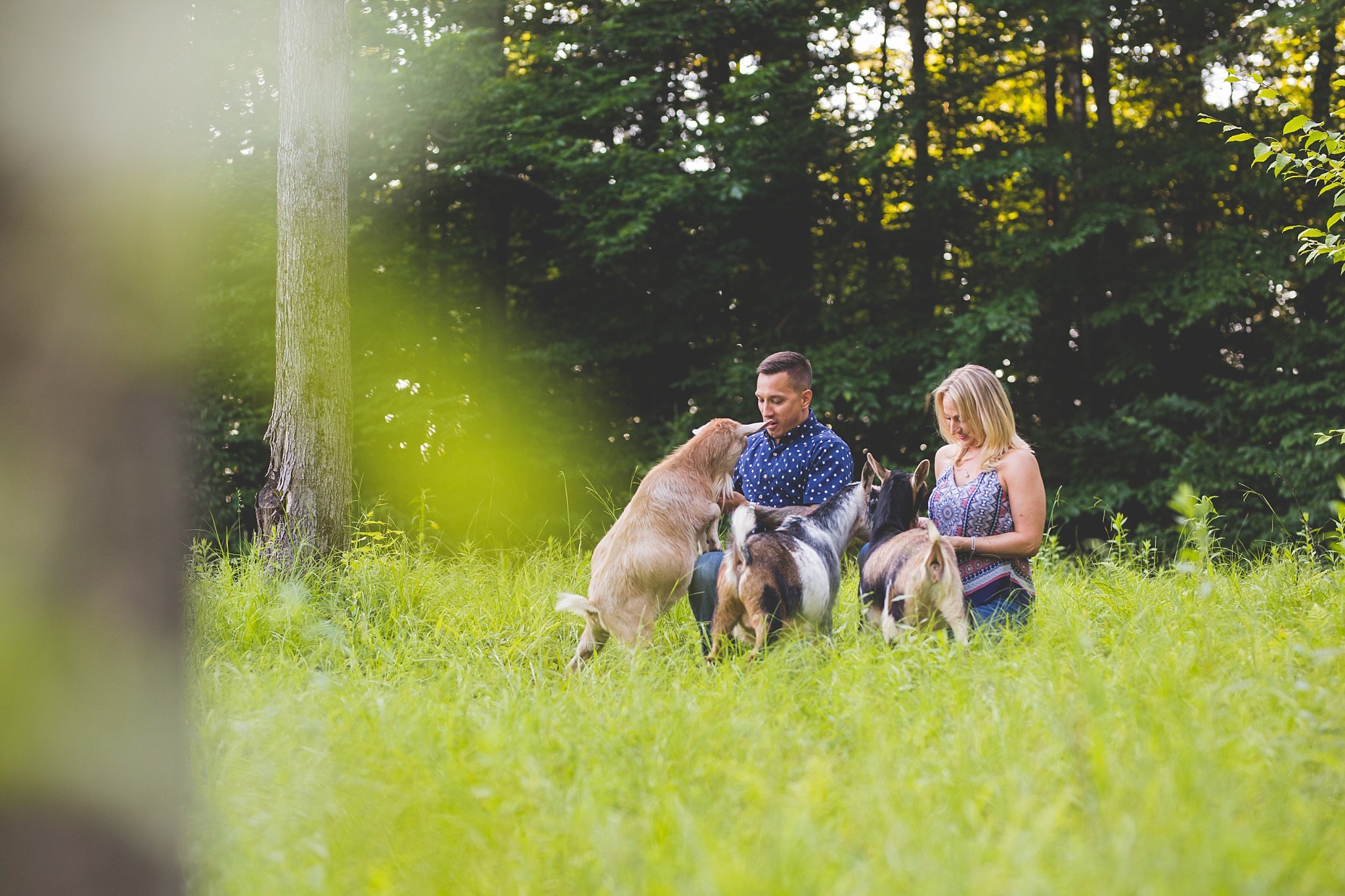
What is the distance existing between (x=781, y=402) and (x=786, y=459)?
303 millimetres

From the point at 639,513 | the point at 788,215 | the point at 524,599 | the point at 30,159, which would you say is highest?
the point at 788,215

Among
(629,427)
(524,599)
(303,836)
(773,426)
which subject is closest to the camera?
(303,836)

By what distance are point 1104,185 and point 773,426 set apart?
8.44 meters

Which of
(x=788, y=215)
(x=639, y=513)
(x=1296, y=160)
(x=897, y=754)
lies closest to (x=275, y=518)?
(x=639, y=513)

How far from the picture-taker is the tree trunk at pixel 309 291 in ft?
19.7

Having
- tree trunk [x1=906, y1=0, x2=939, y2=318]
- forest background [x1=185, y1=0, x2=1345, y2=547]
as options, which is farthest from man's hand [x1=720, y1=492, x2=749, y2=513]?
tree trunk [x1=906, y1=0, x2=939, y2=318]

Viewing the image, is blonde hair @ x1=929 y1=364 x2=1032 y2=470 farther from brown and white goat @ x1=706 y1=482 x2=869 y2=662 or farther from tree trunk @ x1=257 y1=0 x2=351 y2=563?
tree trunk @ x1=257 y1=0 x2=351 y2=563

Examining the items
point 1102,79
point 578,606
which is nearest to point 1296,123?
point 578,606

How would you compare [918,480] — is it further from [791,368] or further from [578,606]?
[578,606]

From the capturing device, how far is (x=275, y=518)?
5.98 metres

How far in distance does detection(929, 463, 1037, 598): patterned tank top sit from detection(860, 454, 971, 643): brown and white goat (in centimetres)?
30

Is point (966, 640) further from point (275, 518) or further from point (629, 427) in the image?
point (629, 427)

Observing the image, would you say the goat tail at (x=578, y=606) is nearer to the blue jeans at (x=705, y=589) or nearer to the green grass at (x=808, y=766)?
the green grass at (x=808, y=766)

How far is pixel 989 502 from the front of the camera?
173 inches
